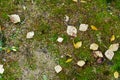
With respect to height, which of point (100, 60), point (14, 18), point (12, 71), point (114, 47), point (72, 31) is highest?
point (14, 18)

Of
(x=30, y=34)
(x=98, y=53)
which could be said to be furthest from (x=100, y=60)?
(x=30, y=34)

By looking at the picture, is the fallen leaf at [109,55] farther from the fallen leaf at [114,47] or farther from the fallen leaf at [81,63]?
the fallen leaf at [81,63]

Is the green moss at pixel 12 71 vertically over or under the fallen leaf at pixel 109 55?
under

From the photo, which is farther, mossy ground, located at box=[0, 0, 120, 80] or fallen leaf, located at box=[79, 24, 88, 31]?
fallen leaf, located at box=[79, 24, 88, 31]

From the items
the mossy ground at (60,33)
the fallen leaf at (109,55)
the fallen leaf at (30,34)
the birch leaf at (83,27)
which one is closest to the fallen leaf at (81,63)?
the mossy ground at (60,33)

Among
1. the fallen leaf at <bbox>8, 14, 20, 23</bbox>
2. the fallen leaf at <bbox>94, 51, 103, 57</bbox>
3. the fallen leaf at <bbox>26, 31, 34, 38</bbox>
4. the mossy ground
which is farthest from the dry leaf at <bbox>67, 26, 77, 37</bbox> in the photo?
the fallen leaf at <bbox>8, 14, 20, 23</bbox>

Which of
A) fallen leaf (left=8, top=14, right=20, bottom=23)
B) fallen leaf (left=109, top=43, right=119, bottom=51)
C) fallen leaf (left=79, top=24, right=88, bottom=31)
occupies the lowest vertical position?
fallen leaf (left=109, top=43, right=119, bottom=51)

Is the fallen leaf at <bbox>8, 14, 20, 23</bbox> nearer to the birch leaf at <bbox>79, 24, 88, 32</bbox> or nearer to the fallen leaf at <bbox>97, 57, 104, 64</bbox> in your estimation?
the birch leaf at <bbox>79, 24, 88, 32</bbox>

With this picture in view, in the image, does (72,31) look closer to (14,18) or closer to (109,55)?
(109,55)
